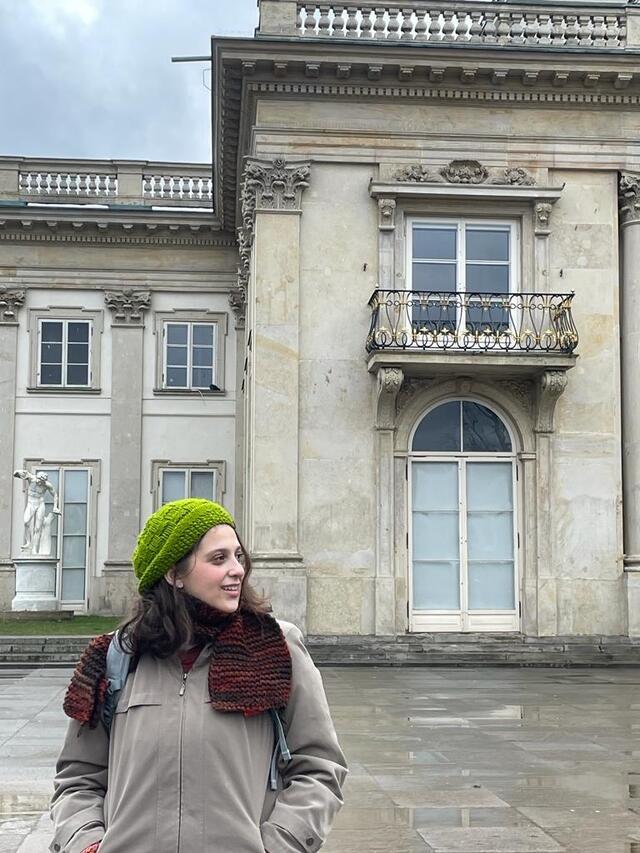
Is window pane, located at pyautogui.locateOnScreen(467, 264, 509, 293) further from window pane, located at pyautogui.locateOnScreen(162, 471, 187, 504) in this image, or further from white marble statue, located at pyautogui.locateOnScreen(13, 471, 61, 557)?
window pane, located at pyautogui.locateOnScreen(162, 471, 187, 504)

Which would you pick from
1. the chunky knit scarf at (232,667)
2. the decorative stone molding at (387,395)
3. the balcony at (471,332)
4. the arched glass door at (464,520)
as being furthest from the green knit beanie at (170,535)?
the arched glass door at (464,520)

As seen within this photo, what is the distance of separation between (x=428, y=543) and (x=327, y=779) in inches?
756

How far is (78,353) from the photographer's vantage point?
3300 cm

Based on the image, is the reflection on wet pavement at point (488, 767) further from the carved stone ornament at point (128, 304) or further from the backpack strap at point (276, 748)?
the carved stone ornament at point (128, 304)

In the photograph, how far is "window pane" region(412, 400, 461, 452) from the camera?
73.4 ft

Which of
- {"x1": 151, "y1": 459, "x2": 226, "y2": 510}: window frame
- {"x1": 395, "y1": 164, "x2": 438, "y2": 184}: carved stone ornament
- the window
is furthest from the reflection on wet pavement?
{"x1": 151, "y1": 459, "x2": 226, "y2": 510}: window frame

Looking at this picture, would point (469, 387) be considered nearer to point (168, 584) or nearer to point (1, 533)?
point (1, 533)

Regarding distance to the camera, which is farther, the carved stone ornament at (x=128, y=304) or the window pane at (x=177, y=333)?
the window pane at (x=177, y=333)

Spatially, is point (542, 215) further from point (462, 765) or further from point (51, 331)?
point (51, 331)

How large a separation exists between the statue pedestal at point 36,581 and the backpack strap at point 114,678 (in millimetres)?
26365

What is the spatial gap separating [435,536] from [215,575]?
63.1ft

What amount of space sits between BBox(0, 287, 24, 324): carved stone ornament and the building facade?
1113cm

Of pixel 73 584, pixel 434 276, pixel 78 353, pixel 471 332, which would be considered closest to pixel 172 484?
pixel 73 584

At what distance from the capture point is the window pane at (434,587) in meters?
22.1
